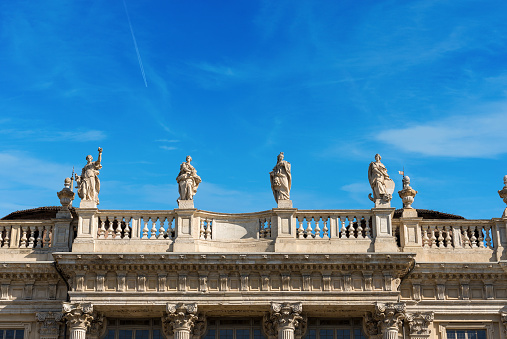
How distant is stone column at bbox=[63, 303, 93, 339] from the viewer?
32344 millimetres

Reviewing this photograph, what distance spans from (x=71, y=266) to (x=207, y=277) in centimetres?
448

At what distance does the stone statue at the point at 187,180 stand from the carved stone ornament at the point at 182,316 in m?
3.82

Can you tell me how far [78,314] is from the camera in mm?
32406

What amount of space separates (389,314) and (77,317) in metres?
10.1

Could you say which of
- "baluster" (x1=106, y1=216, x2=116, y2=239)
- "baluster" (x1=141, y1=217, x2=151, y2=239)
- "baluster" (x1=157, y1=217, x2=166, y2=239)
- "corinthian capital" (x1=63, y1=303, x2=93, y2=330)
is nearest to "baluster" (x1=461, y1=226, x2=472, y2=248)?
"baluster" (x1=157, y1=217, x2=166, y2=239)

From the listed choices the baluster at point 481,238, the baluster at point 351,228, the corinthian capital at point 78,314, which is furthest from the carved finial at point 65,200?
the baluster at point 481,238

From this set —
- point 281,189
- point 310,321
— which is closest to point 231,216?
point 281,189

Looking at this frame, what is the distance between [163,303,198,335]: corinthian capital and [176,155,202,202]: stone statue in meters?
3.82

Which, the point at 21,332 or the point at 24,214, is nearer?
the point at 21,332

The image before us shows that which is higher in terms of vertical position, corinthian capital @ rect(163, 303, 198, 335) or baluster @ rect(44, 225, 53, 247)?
baluster @ rect(44, 225, 53, 247)

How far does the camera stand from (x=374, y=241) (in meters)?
33.8

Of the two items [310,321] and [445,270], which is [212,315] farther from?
[445,270]

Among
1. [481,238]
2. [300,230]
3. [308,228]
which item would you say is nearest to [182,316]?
[300,230]

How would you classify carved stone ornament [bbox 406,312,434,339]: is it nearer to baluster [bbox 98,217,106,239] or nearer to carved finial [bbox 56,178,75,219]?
baluster [bbox 98,217,106,239]
